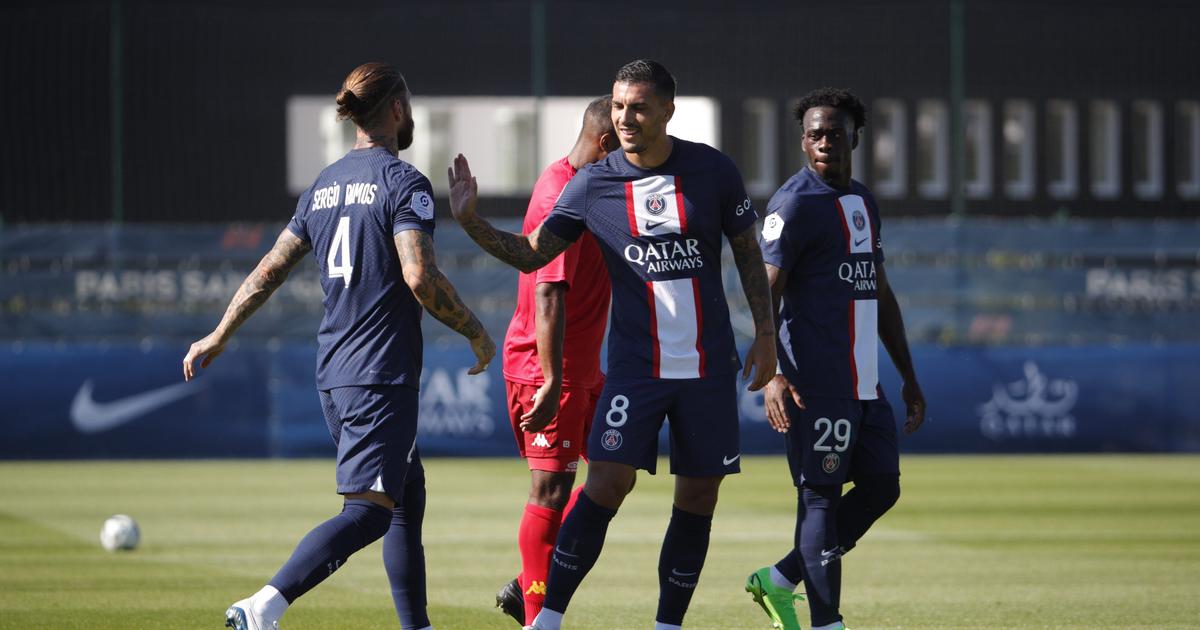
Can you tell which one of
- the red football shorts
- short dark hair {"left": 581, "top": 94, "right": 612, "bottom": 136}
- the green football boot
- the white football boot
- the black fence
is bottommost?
the green football boot

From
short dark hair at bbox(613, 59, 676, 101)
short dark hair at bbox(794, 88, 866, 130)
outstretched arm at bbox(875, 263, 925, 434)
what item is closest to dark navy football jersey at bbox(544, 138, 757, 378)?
short dark hair at bbox(613, 59, 676, 101)

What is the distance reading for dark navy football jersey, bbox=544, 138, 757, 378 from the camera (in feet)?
21.4

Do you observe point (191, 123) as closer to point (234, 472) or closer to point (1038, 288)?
point (234, 472)

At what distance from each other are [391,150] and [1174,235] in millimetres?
16045

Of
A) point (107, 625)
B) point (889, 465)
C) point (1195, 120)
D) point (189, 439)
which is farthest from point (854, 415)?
point (1195, 120)

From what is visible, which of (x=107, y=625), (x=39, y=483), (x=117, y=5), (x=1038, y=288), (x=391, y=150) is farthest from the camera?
(x=117, y=5)

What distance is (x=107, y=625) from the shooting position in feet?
26.3

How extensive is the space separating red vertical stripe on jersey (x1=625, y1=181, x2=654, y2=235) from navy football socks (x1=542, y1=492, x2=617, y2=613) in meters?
0.84

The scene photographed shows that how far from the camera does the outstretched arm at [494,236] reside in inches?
248

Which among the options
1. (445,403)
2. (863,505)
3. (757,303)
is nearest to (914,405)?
(863,505)

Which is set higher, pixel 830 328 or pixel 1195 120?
pixel 1195 120

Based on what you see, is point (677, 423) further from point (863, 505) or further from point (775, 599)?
point (775, 599)

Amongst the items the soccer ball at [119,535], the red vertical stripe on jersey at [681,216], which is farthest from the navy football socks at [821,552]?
the soccer ball at [119,535]

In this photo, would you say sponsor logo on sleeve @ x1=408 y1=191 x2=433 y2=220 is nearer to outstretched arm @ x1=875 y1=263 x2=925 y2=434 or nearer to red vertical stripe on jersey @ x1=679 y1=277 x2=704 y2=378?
red vertical stripe on jersey @ x1=679 y1=277 x2=704 y2=378
